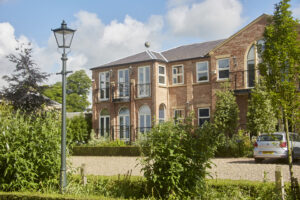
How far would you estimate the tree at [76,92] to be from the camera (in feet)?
202

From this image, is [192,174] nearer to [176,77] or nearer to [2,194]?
[2,194]

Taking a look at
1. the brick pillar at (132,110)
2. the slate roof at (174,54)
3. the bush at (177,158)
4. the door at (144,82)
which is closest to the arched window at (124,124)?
the brick pillar at (132,110)

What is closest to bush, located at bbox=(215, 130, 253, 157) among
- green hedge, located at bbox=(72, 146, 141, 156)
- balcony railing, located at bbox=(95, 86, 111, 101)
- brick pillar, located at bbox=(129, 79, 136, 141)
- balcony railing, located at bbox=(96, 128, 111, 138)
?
green hedge, located at bbox=(72, 146, 141, 156)

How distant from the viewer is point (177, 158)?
8070mm

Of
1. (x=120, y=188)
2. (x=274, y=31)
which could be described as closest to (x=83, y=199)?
(x=120, y=188)

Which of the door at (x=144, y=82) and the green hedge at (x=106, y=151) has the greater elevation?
the door at (x=144, y=82)

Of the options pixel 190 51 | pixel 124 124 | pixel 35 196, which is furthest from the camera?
Result: pixel 124 124

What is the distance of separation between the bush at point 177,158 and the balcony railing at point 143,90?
20.2 m

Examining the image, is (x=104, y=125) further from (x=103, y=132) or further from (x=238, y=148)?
(x=238, y=148)

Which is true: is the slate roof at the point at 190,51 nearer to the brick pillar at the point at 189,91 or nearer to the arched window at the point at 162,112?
the brick pillar at the point at 189,91

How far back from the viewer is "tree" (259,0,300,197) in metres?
7.57

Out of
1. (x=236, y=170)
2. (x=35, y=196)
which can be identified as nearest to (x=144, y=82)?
(x=236, y=170)

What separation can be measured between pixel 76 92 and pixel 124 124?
1396 inches

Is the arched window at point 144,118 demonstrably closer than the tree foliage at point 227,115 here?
No
